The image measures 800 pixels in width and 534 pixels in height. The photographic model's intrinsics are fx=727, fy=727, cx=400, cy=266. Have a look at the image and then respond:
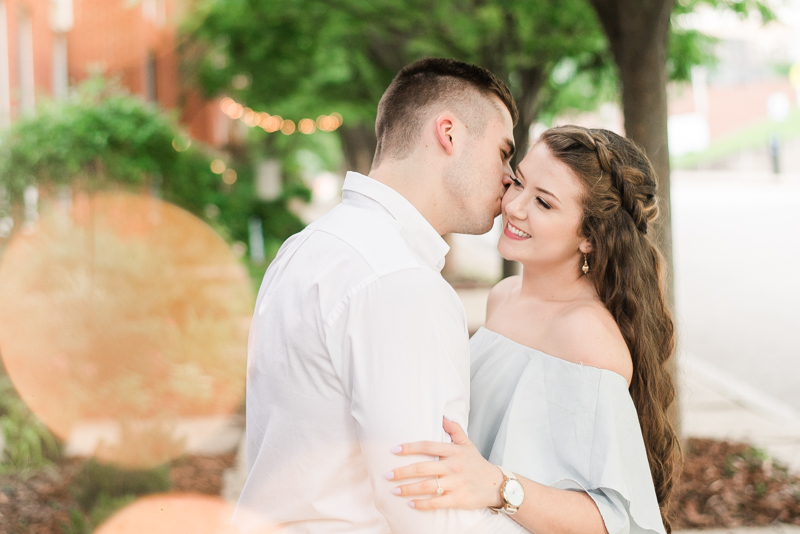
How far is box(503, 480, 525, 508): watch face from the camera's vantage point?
1.88m

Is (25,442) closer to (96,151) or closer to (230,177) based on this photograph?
(96,151)

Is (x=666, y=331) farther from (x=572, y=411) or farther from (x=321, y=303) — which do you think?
(x=321, y=303)

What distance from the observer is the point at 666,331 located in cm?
A: 265

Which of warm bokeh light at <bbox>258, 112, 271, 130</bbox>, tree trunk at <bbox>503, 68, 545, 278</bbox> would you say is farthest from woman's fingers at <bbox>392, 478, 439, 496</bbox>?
warm bokeh light at <bbox>258, 112, 271, 130</bbox>

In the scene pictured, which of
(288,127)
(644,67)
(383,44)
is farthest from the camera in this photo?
(288,127)

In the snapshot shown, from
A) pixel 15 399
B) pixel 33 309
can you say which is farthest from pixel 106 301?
pixel 15 399

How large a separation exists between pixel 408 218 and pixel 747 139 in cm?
5844

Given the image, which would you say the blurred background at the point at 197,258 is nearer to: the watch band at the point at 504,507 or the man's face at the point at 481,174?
the man's face at the point at 481,174

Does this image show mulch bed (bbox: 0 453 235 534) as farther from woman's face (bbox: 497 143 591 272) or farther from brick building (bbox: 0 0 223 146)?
brick building (bbox: 0 0 223 146)

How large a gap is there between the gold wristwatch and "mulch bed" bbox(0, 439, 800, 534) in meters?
3.03

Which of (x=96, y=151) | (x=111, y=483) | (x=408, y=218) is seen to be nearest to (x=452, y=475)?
(x=408, y=218)

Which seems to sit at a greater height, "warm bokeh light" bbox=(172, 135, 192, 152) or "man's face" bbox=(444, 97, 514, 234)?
"warm bokeh light" bbox=(172, 135, 192, 152)

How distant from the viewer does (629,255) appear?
2529 millimetres

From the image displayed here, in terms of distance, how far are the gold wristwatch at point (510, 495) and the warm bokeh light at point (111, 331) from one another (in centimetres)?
332
